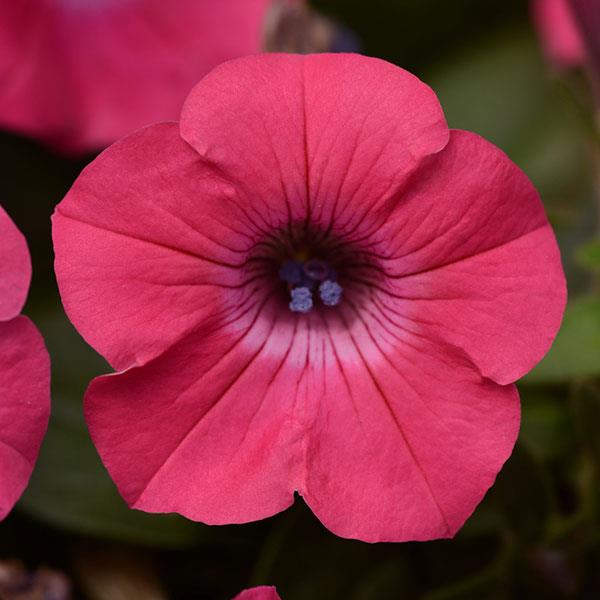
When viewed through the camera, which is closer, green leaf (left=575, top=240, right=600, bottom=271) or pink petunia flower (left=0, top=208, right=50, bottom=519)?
pink petunia flower (left=0, top=208, right=50, bottom=519)

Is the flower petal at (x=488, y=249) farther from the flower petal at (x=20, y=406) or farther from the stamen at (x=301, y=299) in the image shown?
the flower petal at (x=20, y=406)

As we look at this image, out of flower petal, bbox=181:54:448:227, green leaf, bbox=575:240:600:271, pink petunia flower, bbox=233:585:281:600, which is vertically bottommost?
pink petunia flower, bbox=233:585:281:600

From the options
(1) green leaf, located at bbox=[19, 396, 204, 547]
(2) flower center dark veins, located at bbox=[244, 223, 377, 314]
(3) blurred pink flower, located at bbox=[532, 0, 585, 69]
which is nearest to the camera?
(2) flower center dark veins, located at bbox=[244, 223, 377, 314]

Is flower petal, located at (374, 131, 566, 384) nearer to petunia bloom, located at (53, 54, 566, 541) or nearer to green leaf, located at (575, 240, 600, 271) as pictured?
petunia bloom, located at (53, 54, 566, 541)

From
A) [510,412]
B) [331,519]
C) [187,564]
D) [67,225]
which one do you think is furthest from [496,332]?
[187,564]

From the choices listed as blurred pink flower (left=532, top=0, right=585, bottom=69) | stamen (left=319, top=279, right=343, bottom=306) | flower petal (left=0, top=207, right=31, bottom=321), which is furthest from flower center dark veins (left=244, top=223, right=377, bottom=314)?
blurred pink flower (left=532, top=0, right=585, bottom=69)

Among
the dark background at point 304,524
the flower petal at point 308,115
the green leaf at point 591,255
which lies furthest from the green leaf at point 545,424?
the flower petal at point 308,115

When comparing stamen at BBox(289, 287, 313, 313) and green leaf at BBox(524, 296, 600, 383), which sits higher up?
stamen at BBox(289, 287, 313, 313)

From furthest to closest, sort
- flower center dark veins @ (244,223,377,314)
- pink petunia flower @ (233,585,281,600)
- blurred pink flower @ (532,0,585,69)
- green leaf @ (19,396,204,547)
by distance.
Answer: blurred pink flower @ (532,0,585,69)
green leaf @ (19,396,204,547)
flower center dark veins @ (244,223,377,314)
pink petunia flower @ (233,585,281,600)
